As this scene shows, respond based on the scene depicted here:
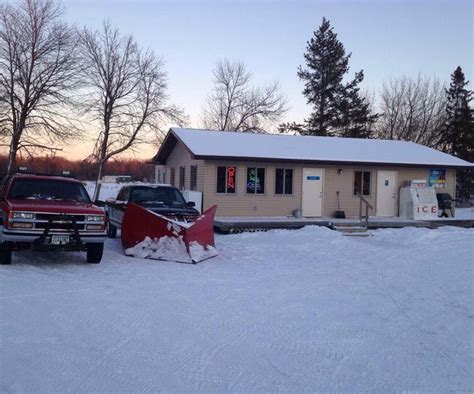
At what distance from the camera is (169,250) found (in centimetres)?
1172

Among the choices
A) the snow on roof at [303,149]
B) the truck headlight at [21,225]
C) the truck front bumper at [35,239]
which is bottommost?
the truck front bumper at [35,239]

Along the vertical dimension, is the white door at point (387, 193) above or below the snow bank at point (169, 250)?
above

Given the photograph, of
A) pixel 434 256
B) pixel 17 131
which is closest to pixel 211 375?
pixel 434 256

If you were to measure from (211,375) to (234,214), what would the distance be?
16241 mm

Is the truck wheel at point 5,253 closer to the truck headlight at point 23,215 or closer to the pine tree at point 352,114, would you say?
the truck headlight at point 23,215

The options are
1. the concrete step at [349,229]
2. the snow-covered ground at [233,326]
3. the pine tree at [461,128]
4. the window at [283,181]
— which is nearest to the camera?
the snow-covered ground at [233,326]

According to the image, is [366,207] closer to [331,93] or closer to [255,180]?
→ [255,180]

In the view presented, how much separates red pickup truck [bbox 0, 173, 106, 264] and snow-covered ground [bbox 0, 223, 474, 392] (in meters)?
0.46

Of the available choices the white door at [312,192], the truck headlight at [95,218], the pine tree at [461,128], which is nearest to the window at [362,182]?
the white door at [312,192]

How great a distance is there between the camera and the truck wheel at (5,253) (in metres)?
9.85

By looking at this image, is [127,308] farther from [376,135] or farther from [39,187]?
[376,135]

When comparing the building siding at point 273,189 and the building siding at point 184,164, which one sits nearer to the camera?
the building siding at point 273,189

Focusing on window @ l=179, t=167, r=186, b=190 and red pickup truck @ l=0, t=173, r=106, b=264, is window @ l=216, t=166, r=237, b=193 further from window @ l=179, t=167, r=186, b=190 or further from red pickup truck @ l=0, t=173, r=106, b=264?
red pickup truck @ l=0, t=173, r=106, b=264

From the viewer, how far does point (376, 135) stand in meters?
52.3
